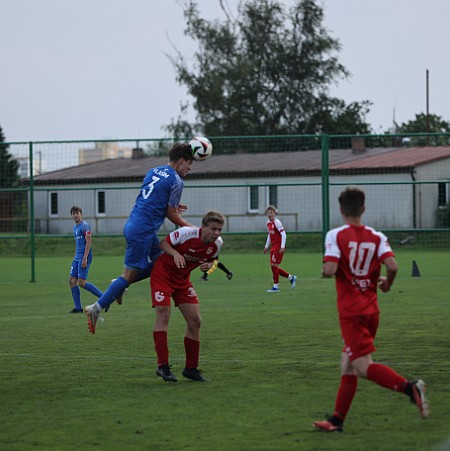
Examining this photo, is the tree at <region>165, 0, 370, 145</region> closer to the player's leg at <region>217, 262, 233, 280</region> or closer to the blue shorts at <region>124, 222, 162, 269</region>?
the player's leg at <region>217, 262, 233, 280</region>

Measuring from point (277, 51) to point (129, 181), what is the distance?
3693 cm

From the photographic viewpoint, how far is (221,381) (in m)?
9.23

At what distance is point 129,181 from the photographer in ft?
113

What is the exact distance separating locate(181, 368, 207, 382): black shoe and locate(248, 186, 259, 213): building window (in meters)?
21.1

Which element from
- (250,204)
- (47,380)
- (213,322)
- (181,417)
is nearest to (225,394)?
(181,417)

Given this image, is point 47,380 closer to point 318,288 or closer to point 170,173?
point 170,173

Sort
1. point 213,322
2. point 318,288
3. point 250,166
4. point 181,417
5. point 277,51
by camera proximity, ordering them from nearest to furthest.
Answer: point 181,417
point 213,322
point 318,288
point 250,166
point 277,51

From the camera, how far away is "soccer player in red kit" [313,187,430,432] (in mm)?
6816

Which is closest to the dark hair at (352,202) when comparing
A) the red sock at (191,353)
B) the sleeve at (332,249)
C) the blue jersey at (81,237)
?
the sleeve at (332,249)

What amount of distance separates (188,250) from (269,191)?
22375 mm

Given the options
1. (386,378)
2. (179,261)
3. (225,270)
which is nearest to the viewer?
(386,378)

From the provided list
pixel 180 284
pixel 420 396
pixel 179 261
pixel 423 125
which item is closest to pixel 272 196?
pixel 180 284

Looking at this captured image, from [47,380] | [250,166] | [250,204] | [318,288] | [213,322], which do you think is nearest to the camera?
[47,380]

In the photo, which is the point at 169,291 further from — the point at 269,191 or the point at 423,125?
the point at 423,125
